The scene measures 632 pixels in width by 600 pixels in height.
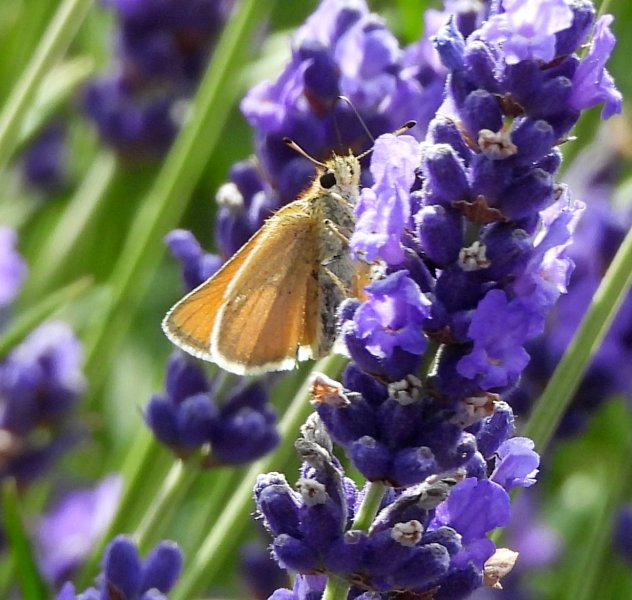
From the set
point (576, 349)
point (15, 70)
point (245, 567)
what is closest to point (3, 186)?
point (15, 70)

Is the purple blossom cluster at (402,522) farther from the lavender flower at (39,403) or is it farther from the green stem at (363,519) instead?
the lavender flower at (39,403)

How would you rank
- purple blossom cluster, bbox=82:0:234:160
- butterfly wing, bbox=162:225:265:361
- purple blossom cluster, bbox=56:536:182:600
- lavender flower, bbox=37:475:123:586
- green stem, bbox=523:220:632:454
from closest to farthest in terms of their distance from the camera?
1. purple blossom cluster, bbox=56:536:182:600
2. green stem, bbox=523:220:632:454
3. butterfly wing, bbox=162:225:265:361
4. lavender flower, bbox=37:475:123:586
5. purple blossom cluster, bbox=82:0:234:160

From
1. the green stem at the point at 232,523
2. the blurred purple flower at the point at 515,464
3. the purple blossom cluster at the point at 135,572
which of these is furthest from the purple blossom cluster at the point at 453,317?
the green stem at the point at 232,523

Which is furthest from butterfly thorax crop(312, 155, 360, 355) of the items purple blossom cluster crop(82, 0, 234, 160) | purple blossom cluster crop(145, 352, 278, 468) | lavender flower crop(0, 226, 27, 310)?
purple blossom cluster crop(82, 0, 234, 160)

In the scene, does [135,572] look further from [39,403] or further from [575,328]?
[575,328]

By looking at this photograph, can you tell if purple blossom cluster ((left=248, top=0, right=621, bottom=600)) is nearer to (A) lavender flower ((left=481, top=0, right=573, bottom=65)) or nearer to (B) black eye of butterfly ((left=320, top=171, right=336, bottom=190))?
(A) lavender flower ((left=481, top=0, right=573, bottom=65))
